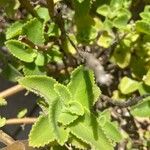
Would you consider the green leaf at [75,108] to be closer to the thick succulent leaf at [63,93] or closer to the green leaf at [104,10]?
the thick succulent leaf at [63,93]

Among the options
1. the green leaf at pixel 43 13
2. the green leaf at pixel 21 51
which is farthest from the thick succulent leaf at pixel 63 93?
the green leaf at pixel 43 13

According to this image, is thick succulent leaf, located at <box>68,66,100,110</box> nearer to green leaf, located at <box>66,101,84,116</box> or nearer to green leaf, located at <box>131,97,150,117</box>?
green leaf, located at <box>66,101,84,116</box>

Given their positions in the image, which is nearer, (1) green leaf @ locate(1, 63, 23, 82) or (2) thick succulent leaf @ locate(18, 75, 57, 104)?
(2) thick succulent leaf @ locate(18, 75, 57, 104)

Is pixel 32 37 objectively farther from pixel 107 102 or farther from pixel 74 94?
pixel 107 102

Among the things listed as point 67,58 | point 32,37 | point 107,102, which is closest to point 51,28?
point 32,37

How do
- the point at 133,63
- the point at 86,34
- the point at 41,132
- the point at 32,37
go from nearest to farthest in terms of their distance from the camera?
the point at 41,132, the point at 32,37, the point at 86,34, the point at 133,63

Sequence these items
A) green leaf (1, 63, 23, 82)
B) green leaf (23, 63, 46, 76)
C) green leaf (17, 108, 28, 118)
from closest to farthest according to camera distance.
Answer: green leaf (23, 63, 46, 76) < green leaf (1, 63, 23, 82) < green leaf (17, 108, 28, 118)

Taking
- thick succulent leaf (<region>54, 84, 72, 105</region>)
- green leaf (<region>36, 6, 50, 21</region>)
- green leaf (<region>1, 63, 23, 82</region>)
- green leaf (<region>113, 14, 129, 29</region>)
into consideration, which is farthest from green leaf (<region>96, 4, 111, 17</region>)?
thick succulent leaf (<region>54, 84, 72, 105</region>)
